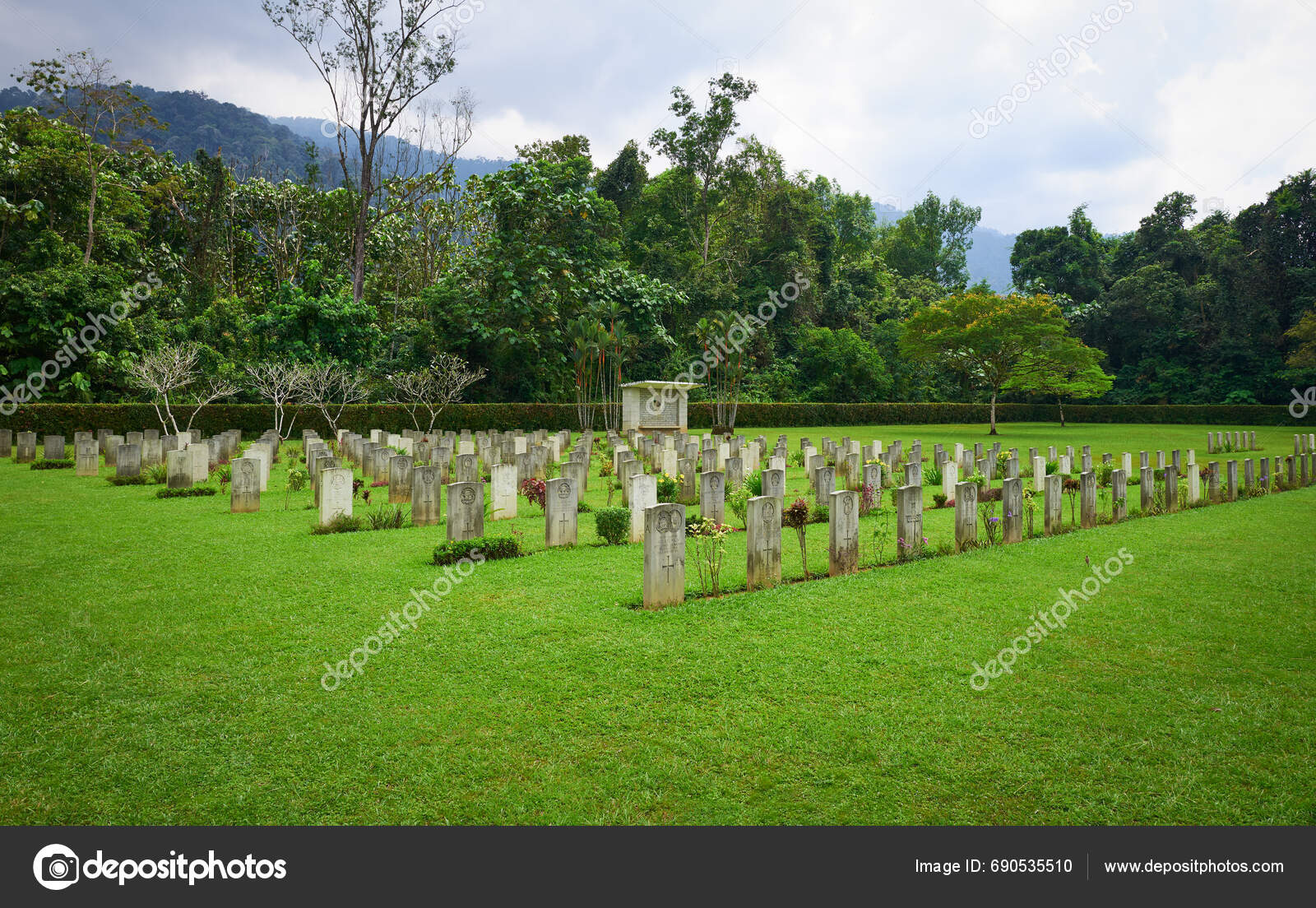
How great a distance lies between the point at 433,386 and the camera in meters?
30.1

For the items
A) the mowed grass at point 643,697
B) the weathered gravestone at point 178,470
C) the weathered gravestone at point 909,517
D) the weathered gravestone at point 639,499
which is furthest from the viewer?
the weathered gravestone at point 178,470

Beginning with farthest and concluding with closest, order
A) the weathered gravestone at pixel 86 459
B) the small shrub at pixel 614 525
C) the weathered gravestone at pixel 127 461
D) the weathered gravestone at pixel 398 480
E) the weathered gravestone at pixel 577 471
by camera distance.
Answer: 1. the weathered gravestone at pixel 86 459
2. the weathered gravestone at pixel 127 461
3. the weathered gravestone at pixel 398 480
4. the weathered gravestone at pixel 577 471
5. the small shrub at pixel 614 525

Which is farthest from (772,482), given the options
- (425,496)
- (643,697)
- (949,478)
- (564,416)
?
(564,416)

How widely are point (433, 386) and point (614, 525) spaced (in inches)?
894

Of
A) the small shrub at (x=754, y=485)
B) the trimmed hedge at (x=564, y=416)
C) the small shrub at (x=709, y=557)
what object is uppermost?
the trimmed hedge at (x=564, y=416)

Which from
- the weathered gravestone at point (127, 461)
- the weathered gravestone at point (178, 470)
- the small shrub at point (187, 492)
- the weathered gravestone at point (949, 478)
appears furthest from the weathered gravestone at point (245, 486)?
the weathered gravestone at point (949, 478)

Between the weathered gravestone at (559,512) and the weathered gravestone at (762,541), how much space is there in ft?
9.09

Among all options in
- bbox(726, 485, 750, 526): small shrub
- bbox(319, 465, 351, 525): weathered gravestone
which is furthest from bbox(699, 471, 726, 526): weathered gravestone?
bbox(319, 465, 351, 525): weathered gravestone

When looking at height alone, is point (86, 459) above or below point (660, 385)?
below

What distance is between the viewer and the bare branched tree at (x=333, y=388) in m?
25.0

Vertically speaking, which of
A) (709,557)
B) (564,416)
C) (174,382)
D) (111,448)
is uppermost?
(174,382)

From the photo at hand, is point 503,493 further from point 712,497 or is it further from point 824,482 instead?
point 824,482

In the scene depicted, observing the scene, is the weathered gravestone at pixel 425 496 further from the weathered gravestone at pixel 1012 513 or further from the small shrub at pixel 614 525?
the weathered gravestone at pixel 1012 513

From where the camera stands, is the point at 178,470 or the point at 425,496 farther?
the point at 178,470
